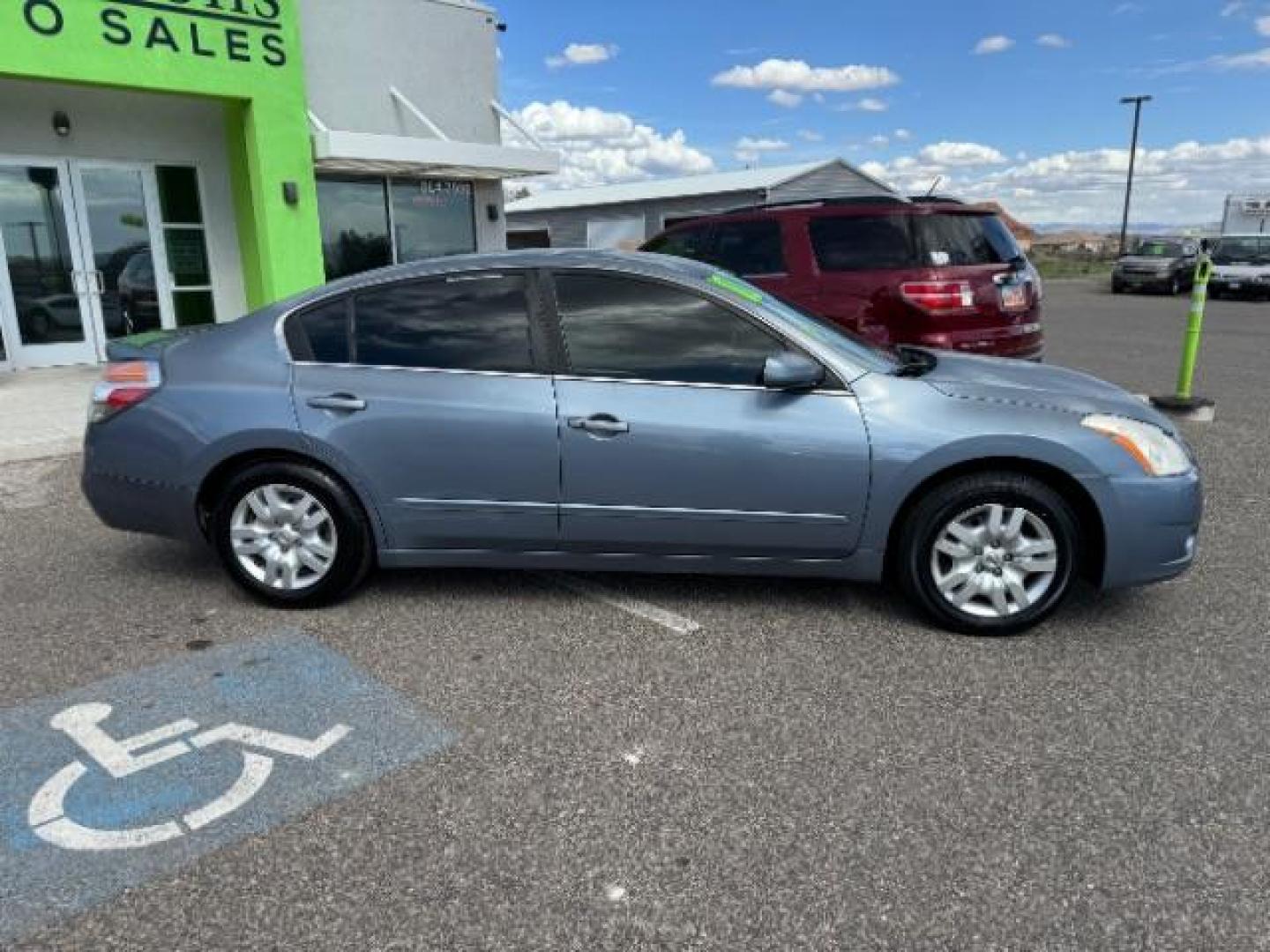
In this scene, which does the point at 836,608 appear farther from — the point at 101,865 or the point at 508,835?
the point at 101,865

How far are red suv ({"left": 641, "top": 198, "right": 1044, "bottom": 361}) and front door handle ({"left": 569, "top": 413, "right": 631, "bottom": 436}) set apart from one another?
2651 millimetres

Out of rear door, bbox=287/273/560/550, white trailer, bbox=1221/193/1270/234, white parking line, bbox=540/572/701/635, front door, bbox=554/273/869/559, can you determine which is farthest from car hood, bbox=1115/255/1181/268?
rear door, bbox=287/273/560/550

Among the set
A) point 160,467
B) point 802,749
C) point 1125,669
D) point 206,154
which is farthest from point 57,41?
point 1125,669

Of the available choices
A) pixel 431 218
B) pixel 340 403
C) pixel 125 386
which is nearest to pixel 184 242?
pixel 431 218

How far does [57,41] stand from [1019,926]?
35.4 ft

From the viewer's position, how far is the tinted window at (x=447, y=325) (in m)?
3.85

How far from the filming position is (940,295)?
20.3ft

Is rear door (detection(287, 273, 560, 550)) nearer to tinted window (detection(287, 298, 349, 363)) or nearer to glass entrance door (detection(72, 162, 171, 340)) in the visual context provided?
tinted window (detection(287, 298, 349, 363))

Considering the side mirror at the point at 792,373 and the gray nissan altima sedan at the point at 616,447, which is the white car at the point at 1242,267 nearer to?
the gray nissan altima sedan at the point at 616,447

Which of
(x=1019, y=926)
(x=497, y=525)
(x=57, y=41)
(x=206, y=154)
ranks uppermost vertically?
(x=57, y=41)

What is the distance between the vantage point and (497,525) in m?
Result: 3.85

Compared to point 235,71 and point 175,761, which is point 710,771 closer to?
point 175,761

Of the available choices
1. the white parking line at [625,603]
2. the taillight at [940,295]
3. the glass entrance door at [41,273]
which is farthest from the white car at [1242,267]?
the glass entrance door at [41,273]

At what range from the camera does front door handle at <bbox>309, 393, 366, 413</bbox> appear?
151 inches
